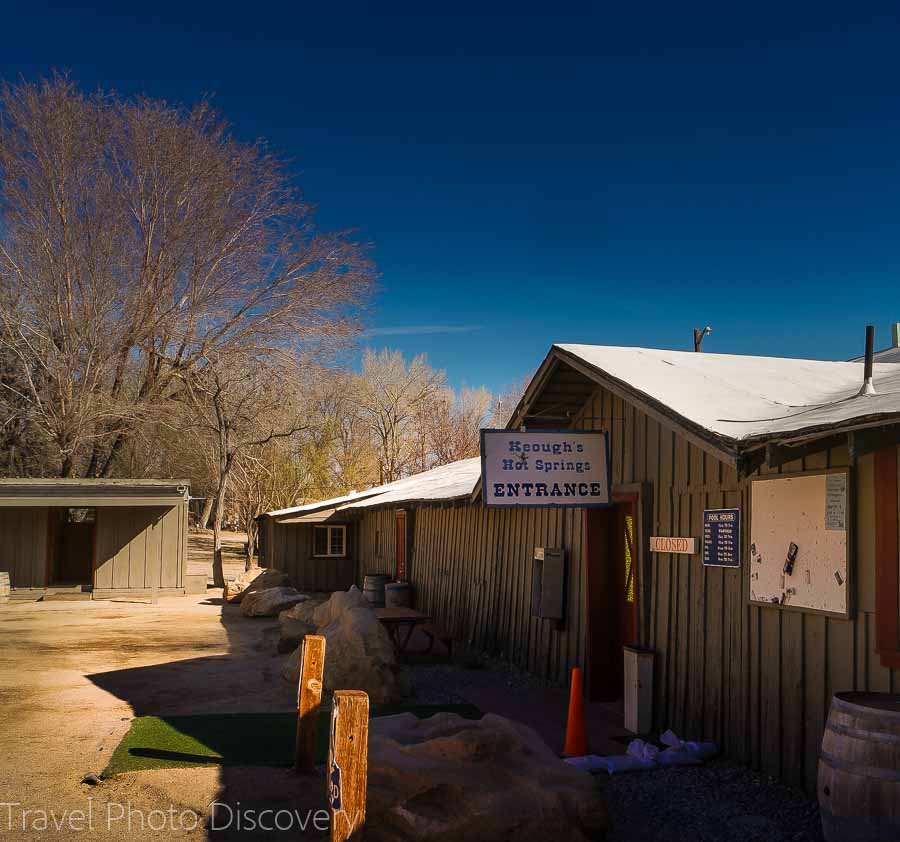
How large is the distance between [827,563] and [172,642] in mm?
11062

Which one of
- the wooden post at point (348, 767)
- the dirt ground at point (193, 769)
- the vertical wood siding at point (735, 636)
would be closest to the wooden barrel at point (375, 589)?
the dirt ground at point (193, 769)

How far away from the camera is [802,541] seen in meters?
5.95

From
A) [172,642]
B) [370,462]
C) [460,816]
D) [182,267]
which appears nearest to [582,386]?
[460,816]

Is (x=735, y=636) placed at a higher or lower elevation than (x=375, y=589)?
higher

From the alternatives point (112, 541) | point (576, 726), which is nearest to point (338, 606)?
point (576, 726)

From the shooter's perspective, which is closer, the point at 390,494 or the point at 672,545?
the point at 672,545

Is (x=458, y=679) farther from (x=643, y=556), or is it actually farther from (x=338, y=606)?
(x=643, y=556)

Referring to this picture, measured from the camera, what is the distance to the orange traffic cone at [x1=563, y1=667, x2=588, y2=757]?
22.7 ft

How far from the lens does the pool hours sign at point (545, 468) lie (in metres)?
7.27

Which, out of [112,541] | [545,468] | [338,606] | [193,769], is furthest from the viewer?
[112,541]

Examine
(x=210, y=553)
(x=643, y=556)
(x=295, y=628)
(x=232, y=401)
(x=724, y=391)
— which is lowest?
(x=210, y=553)

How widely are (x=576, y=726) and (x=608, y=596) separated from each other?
2431 millimetres

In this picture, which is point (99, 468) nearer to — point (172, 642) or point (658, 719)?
point (172, 642)

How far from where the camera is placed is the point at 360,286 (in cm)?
2750
